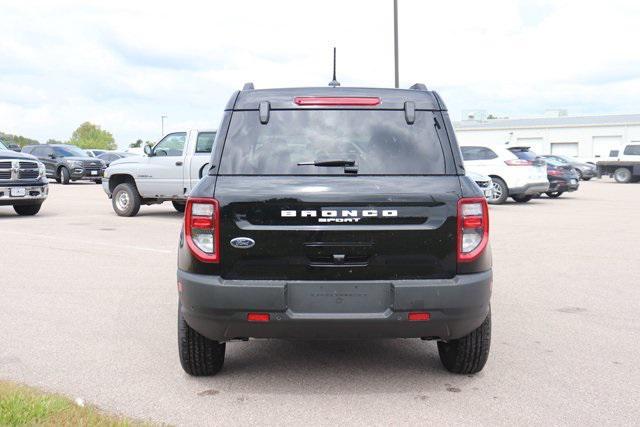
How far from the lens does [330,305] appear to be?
13.3 ft

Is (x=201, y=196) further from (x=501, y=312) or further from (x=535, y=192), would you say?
(x=535, y=192)

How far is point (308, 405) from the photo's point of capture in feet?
13.6

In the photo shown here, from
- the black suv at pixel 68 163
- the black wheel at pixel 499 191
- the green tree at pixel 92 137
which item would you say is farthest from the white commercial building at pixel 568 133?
the green tree at pixel 92 137

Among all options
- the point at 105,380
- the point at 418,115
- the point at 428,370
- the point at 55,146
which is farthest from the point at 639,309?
the point at 55,146

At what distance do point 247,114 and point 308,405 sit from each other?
68.8 inches

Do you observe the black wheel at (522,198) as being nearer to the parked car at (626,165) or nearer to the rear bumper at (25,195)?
the rear bumper at (25,195)

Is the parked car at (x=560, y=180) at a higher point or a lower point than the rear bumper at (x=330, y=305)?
lower

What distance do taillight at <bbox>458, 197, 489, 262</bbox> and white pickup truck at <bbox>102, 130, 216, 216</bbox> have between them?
10861mm

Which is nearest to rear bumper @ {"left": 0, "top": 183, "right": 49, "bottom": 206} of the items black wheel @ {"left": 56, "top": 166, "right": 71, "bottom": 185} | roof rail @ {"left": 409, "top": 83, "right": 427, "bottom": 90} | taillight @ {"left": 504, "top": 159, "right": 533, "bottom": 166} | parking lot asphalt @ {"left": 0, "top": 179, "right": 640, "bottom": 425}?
parking lot asphalt @ {"left": 0, "top": 179, "right": 640, "bottom": 425}

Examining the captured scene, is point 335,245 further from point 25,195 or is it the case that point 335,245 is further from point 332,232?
point 25,195

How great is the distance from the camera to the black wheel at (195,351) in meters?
4.50

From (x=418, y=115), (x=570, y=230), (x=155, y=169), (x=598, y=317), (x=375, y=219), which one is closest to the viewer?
(x=375, y=219)

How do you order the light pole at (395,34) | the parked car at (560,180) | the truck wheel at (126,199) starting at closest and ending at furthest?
the truck wheel at (126,199) → the parked car at (560,180) → the light pole at (395,34)

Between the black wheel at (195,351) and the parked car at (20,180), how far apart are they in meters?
12.0
